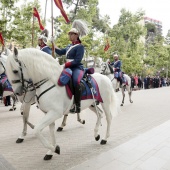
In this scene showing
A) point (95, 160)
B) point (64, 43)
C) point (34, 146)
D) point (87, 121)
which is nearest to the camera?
point (95, 160)

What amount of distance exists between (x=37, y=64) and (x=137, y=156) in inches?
108

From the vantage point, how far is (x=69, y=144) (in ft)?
20.0

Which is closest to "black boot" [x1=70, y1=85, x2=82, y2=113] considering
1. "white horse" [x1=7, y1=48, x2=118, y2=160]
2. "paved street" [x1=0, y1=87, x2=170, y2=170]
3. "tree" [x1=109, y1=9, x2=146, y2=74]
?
"white horse" [x1=7, y1=48, x2=118, y2=160]

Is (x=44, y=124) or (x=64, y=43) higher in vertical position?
(x=64, y=43)

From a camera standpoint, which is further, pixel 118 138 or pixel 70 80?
pixel 118 138

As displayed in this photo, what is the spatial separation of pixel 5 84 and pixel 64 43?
1527 centimetres

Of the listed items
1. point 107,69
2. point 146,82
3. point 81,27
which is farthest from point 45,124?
point 146,82

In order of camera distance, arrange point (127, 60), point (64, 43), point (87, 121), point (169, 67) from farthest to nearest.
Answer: point (169, 67)
point (127, 60)
point (64, 43)
point (87, 121)

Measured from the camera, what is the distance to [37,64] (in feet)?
15.0

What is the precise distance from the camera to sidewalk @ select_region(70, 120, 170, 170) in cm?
459

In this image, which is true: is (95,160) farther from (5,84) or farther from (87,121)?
(5,84)

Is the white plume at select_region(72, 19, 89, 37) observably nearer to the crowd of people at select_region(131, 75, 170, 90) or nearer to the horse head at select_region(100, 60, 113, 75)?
the horse head at select_region(100, 60, 113, 75)

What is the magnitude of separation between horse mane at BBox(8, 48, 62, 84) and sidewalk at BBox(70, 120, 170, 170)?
1771mm

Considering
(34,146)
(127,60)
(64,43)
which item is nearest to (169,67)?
(127,60)
